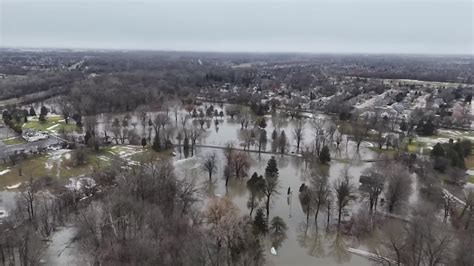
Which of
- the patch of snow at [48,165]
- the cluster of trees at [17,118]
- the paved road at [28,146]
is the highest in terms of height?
the cluster of trees at [17,118]

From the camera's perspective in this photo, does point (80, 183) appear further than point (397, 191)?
Yes

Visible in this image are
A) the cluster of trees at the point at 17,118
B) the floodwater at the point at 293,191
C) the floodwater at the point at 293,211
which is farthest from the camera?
the cluster of trees at the point at 17,118

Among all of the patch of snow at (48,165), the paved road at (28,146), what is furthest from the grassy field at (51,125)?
the patch of snow at (48,165)

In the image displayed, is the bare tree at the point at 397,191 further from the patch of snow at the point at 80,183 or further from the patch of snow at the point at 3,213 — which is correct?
the patch of snow at the point at 3,213

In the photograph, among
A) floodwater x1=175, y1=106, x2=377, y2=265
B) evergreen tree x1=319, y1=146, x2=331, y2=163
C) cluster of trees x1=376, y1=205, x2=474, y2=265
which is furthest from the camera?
evergreen tree x1=319, y1=146, x2=331, y2=163

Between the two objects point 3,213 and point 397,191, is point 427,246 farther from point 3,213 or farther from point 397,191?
point 3,213

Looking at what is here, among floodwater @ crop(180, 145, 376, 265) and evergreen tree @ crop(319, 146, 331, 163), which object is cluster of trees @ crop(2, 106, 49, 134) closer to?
floodwater @ crop(180, 145, 376, 265)

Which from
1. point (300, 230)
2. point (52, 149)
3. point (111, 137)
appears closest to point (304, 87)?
point (111, 137)

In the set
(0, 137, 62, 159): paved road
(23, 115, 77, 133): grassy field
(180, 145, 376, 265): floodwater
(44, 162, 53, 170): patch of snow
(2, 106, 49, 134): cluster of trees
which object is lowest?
(180, 145, 376, 265): floodwater

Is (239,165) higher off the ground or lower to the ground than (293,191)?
higher

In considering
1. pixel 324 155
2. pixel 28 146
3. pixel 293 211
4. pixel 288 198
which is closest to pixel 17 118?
pixel 28 146

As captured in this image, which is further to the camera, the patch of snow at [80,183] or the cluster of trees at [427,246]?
the patch of snow at [80,183]

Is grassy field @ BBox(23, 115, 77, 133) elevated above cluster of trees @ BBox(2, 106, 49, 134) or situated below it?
below

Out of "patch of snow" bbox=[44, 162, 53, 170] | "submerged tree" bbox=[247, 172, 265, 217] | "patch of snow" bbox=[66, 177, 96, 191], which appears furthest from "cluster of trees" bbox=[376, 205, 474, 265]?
"patch of snow" bbox=[44, 162, 53, 170]
